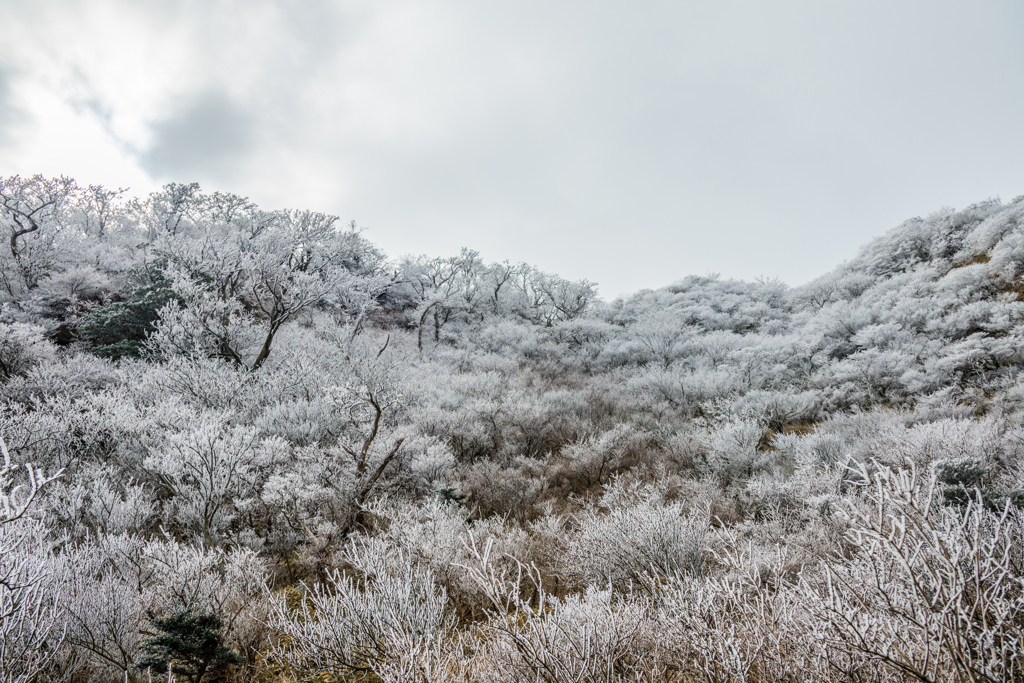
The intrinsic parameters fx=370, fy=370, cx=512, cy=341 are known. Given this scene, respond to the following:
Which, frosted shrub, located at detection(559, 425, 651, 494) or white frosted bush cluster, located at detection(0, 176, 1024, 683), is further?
frosted shrub, located at detection(559, 425, 651, 494)

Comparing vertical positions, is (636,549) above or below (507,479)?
above

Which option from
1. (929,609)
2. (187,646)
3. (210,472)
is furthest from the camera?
(210,472)

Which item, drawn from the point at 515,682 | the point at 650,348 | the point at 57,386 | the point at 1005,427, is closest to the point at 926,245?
the point at 650,348

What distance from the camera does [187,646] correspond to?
2500 mm

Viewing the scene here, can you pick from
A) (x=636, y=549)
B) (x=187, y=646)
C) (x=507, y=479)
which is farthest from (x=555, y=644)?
(x=507, y=479)

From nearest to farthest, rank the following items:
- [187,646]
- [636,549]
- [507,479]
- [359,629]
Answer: [187,646] < [359,629] < [636,549] < [507,479]

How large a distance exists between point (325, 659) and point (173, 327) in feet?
36.8

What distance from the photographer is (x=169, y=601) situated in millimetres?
3469

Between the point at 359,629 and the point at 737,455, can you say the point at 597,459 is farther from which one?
the point at 359,629

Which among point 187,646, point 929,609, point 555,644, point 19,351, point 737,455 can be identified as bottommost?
point 737,455

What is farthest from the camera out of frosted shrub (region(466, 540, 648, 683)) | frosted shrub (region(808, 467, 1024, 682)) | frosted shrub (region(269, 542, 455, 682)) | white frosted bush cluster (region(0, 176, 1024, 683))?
frosted shrub (region(269, 542, 455, 682))

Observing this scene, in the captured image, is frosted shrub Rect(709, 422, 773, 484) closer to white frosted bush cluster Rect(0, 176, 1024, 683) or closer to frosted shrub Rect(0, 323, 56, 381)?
white frosted bush cluster Rect(0, 176, 1024, 683)

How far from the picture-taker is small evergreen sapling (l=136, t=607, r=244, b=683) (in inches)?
97.3

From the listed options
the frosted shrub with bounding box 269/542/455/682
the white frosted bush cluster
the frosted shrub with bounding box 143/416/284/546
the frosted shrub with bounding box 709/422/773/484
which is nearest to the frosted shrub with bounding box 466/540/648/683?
the white frosted bush cluster
